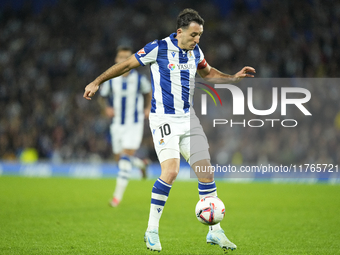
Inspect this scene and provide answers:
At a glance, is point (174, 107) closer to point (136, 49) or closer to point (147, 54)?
point (147, 54)

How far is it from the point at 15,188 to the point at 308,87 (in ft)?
34.9

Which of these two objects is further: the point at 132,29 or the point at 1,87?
the point at 132,29

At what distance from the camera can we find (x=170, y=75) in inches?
181

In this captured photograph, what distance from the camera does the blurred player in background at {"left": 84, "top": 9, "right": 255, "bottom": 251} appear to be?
14.5 feet

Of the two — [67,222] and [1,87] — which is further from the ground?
[1,87]

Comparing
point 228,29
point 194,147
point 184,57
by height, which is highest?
point 228,29

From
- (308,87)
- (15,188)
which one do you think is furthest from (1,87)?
(308,87)

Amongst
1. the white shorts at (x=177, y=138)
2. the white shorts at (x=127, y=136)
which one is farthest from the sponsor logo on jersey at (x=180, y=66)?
the white shorts at (x=127, y=136)

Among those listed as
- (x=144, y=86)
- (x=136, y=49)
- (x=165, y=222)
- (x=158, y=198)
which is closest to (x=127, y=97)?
(x=144, y=86)

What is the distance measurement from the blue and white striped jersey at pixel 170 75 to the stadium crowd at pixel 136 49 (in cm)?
1022

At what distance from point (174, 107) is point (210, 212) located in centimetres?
112

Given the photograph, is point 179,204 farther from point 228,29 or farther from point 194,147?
point 228,29

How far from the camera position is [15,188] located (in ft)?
33.1

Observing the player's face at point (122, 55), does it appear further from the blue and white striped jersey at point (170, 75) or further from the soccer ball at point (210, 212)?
the soccer ball at point (210, 212)
